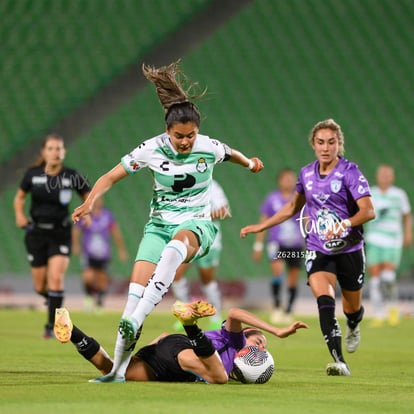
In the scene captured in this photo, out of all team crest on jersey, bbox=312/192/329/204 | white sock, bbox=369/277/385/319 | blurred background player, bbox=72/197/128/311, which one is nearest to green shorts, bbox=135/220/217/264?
team crest on jersey, bbox=312/192/329/204

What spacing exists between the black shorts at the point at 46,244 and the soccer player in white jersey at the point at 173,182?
4.32 metres

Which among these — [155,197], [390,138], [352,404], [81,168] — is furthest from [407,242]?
[352,404]

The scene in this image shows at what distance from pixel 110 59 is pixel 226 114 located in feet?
9.68

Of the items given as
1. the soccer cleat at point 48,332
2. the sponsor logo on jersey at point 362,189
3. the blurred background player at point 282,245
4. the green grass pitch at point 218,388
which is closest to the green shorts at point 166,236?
the green grass pitch at point 218,388

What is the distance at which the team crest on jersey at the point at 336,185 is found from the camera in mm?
8102

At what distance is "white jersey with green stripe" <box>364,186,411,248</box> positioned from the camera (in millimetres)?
15922

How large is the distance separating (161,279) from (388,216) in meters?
9.94

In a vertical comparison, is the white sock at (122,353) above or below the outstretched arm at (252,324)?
below

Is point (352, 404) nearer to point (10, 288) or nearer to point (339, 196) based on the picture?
point (339, 196)

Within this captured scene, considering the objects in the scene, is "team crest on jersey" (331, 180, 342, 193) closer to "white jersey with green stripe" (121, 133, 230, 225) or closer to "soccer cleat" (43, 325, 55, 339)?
"white jersey with green stripe" (121, 133, 230, 225)

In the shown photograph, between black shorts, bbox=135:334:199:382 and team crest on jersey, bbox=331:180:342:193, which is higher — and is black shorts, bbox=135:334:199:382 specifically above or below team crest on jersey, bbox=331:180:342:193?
below

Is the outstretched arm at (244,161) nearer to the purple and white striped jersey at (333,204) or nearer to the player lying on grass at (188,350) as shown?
the purple and white striped jersey at (333,204)

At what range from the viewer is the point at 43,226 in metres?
11.6

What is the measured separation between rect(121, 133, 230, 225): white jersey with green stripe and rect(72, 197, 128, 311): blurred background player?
1107 cm
